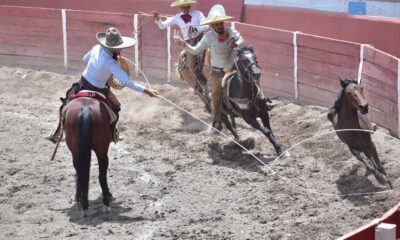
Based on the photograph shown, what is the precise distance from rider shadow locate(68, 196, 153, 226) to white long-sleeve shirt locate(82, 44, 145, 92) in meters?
1.19

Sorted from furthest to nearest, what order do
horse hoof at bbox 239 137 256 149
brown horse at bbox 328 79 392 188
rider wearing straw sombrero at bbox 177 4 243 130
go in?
1. horse hoof at bbox 239 137 256 149
2. rider wearing straw sombrero at bbox 177 4 243 130
3. brown horse at bbox 328 79 392 188

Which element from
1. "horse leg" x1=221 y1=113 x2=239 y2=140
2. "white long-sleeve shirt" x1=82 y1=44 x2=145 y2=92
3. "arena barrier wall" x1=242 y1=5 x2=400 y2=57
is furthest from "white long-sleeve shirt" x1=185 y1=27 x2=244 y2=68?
"arena barrier wall" x1=242 y1=5 x2=400 y2=57

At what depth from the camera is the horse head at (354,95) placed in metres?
8.16

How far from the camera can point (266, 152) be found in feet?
34.4

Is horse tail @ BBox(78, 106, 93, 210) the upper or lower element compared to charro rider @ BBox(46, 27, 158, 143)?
lower

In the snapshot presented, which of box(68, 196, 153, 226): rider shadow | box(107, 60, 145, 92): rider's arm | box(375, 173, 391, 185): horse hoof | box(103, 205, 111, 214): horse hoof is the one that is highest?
box(107, 60, 145, 92): rider's arm

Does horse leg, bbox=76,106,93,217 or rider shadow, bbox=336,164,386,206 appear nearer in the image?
horse leg, bbox=76,106,93,217

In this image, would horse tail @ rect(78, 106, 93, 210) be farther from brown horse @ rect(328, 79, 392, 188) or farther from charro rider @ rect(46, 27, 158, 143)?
brown horse @ rect(328, 79, 392, 188)

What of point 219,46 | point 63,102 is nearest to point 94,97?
point 63,102

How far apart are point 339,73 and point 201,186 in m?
3.79

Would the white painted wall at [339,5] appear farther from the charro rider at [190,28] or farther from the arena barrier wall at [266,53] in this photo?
the charro rider at [190,28]

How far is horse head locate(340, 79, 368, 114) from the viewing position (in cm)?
816

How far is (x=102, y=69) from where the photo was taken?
8289 millimetres

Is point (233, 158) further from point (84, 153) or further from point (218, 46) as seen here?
point (84, 153)
